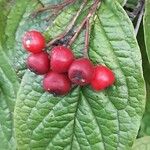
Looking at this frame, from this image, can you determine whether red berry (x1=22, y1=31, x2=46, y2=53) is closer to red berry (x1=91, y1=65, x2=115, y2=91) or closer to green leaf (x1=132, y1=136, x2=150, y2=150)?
red berry (x1=91, y1=65, x2=115, y2=91)

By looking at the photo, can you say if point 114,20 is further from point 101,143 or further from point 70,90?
point 101,143

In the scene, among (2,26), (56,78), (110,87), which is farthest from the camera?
(2,26)

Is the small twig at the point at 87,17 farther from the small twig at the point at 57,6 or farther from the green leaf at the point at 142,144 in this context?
the green leaf at the point at 142,144

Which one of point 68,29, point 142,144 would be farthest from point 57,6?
point 142,144

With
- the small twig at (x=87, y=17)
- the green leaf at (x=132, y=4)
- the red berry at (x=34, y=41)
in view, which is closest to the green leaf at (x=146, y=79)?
the green leaf at (x=132, y=4)

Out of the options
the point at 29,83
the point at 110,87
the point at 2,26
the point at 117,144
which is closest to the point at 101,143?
the point at 117,144

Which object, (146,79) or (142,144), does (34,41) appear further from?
(142,144)
